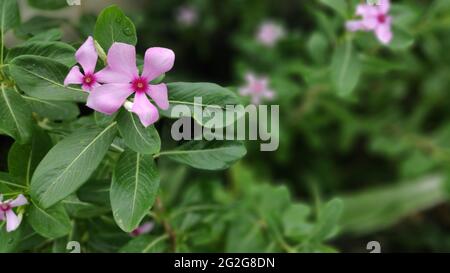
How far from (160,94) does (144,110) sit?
0.04 metres

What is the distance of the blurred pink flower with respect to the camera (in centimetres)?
239

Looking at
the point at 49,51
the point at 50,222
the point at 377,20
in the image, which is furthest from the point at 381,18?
the point at 50,222

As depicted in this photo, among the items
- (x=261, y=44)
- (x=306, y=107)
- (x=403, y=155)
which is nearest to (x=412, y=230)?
(x=403, y=155)

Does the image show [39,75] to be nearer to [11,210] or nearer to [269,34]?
[11,210]

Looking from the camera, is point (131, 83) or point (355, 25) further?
point (355, 25)

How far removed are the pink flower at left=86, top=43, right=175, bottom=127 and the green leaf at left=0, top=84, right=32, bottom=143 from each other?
0.18 metres

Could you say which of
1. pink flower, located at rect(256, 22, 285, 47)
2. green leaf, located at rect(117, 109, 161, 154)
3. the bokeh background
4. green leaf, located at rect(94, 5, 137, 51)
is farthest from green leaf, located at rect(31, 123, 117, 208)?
pink flower, located at rect(256, 22, 285, 47)

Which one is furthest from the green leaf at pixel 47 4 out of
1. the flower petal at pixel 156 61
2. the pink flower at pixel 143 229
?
the pink flower at pixel 143 229

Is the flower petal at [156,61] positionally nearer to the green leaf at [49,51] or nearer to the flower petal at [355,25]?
the green leaf at [49,51]

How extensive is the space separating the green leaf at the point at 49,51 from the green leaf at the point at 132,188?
0.66ft

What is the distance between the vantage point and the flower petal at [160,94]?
883mm

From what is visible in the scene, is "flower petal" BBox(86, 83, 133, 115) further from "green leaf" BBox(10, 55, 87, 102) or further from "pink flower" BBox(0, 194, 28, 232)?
"pink flower" BBox(0, 194, 28, 232)

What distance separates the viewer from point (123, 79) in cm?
88

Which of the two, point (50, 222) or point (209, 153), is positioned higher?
point (209, 153)
